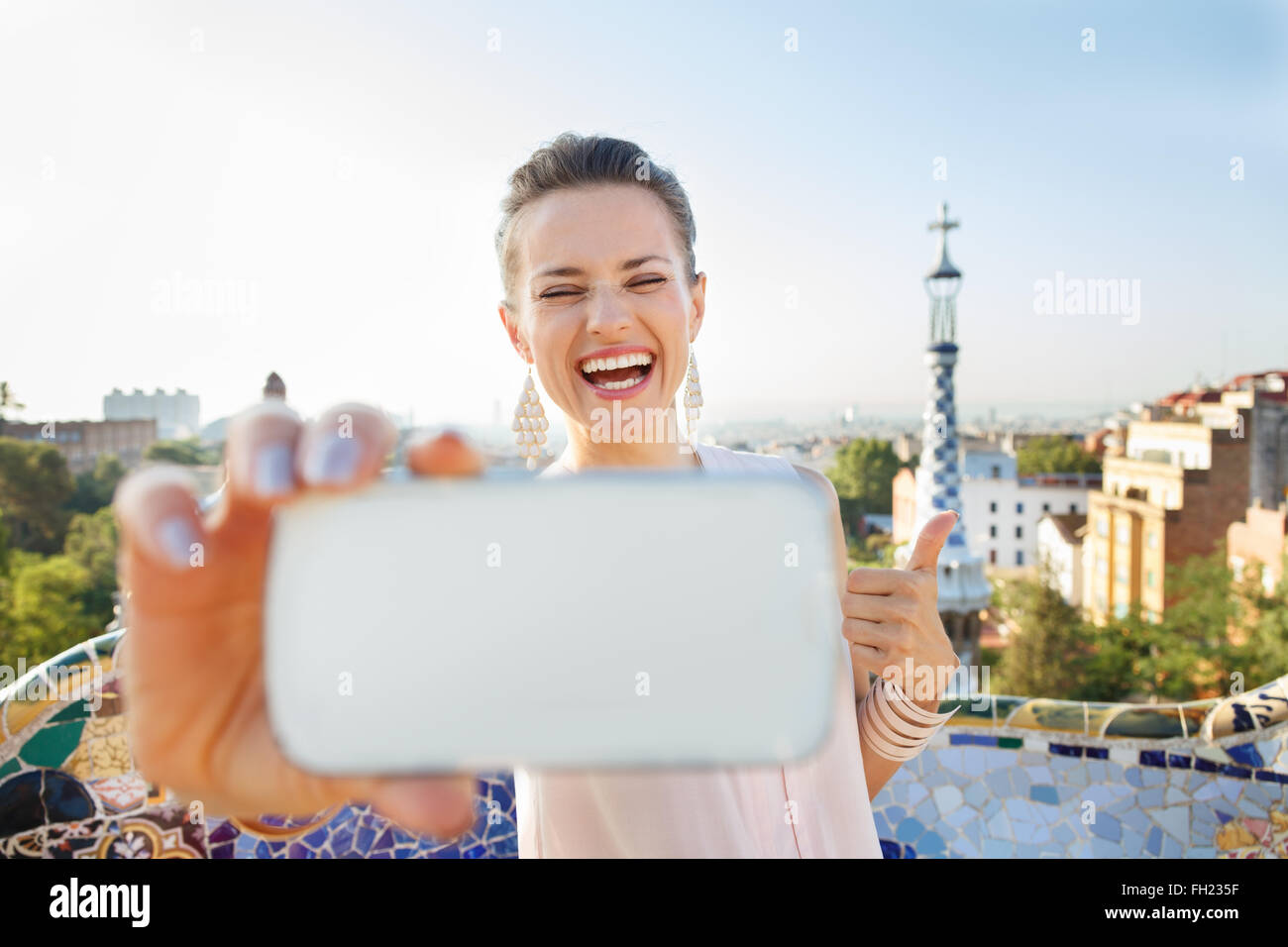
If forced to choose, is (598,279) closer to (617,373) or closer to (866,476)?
(617,373)

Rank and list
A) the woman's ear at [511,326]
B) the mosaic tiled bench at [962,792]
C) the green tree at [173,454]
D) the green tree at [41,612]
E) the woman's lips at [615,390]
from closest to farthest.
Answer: the woman's lips at [615,390] < the woman's ear at [511,326] < the mosaic tiled bench at [962,792] < the green tree at [41,612] < the green tree at [173,454]

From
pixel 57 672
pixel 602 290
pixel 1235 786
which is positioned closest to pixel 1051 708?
pixel 1235 786

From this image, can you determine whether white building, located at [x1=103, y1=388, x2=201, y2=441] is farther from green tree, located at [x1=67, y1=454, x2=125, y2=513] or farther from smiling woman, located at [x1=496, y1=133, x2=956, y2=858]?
smiling woman, located at [x1=496, y1=133, x2=956, y2=858]

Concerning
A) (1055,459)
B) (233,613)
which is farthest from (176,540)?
(1055,459)

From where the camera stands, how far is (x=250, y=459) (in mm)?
597

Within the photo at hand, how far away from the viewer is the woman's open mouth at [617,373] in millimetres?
1219

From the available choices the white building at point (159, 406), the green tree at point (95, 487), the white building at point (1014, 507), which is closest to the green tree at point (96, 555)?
the green tree at point (95, 487)

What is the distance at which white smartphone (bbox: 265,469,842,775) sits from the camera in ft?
1.90

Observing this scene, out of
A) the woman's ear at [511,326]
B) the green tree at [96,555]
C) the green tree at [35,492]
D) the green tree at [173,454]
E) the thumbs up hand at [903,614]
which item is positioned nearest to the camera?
the thumbs up hand at [903,614]

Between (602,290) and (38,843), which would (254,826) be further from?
(602,290)

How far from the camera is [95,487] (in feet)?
87.8

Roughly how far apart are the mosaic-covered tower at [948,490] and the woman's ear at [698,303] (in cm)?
1250

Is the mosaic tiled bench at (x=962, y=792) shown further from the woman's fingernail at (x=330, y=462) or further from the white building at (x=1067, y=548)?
the white building at (x=1067, y=548)

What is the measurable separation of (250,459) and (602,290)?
26.6 inches
